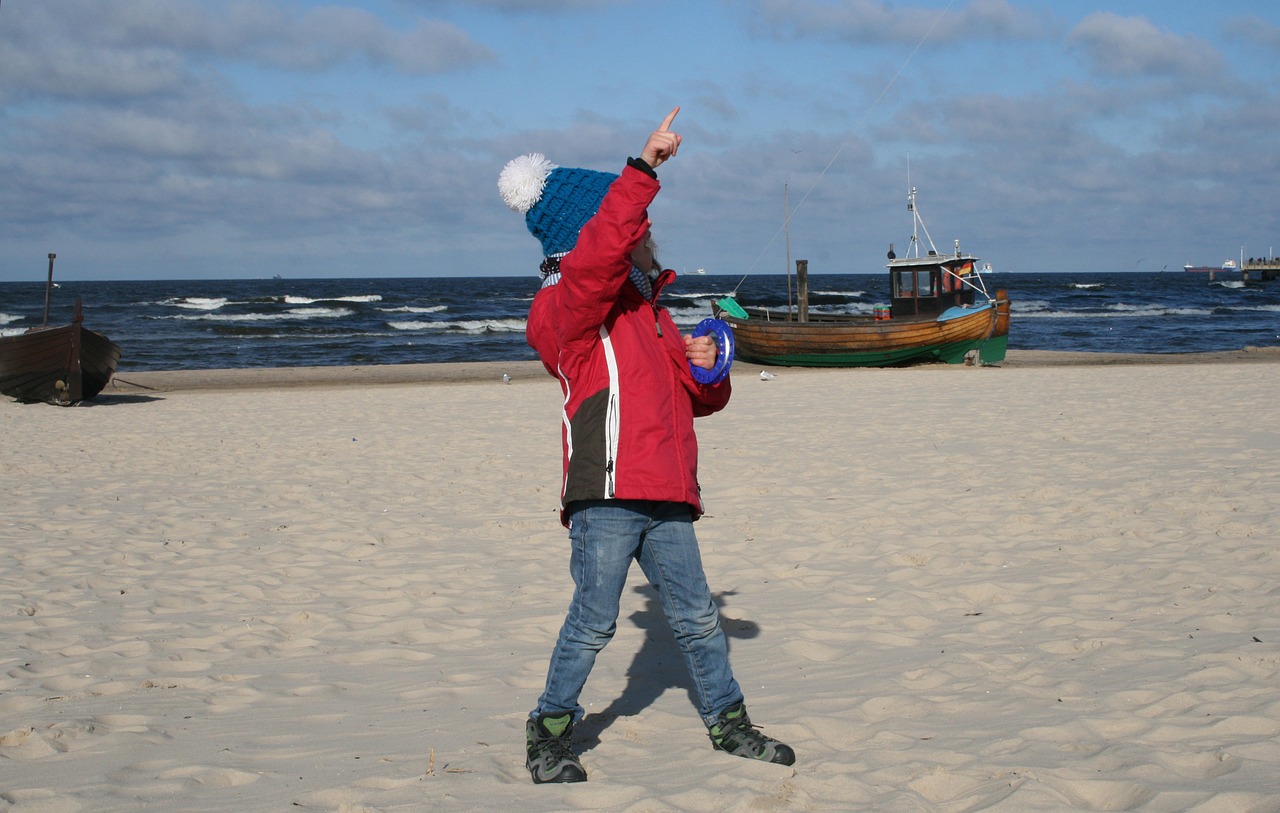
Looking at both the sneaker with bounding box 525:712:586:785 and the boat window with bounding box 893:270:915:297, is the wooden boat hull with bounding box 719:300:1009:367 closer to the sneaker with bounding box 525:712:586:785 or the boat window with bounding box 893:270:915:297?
the boat window with bounding box 893:270:915:297

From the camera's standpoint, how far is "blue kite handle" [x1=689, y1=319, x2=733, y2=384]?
9.08 ft

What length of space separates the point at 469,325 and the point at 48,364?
2294 cm

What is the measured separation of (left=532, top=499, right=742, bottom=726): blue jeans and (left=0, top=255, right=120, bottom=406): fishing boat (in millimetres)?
12466

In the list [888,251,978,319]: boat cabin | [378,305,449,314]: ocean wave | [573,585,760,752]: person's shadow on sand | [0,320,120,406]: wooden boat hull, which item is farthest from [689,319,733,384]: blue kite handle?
[378,305,449,314]: ocean wave

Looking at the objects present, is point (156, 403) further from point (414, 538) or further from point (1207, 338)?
point (1207, 338)

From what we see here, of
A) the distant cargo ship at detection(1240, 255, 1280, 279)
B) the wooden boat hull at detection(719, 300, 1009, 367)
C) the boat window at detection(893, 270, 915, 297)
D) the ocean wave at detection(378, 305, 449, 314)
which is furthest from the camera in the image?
the distant cargo ship at detection(1240, 255, 1280, 279)

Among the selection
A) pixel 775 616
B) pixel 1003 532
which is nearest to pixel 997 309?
pixel 1003 532

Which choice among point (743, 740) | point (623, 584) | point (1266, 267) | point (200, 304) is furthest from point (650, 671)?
point (1266, 267)

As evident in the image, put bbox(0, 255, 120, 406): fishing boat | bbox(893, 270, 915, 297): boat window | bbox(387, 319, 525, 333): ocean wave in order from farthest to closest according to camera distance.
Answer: bbox(387, 319, 525, 333): ocean wave < bbox(893, 270, 915, 297): boat window < bbox(0, 255, 120, 406): fishing boat

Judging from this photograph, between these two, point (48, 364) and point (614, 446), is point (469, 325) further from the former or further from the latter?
point (614, 446)

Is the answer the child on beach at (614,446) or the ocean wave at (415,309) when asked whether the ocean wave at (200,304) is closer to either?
the ocean wave at (415,309)

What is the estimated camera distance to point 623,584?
2.78 m

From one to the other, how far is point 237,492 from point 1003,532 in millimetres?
5133

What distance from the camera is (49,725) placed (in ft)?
10.4
